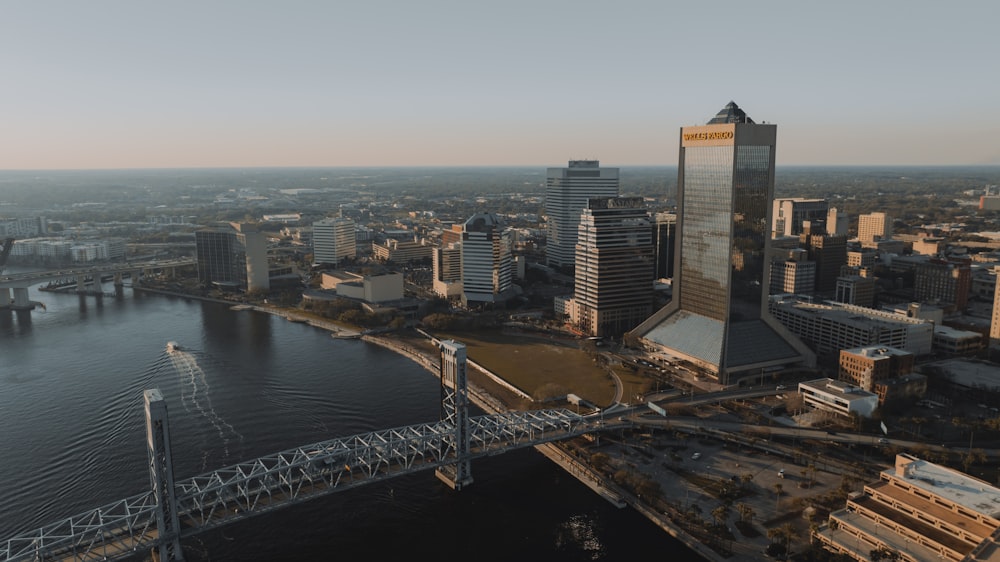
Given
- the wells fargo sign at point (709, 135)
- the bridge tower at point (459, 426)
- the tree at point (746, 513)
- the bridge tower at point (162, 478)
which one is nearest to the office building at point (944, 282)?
the wells fargo sign at point (709, 135)

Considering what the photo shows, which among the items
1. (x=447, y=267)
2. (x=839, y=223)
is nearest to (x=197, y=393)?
(x=447, y=267)

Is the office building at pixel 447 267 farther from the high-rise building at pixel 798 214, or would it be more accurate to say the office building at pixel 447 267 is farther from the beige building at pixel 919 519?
the beige building at pixel 919 519

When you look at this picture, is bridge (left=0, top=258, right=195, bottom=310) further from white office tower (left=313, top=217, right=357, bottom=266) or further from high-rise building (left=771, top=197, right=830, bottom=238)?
high-rise building (left=771, top=197, right=830, bottom=238)

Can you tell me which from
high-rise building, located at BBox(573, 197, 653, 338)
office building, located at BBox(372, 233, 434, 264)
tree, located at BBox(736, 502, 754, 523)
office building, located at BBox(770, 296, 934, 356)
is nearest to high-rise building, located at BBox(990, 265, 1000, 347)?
office building, located at BBox(770, 296, 934, 356)

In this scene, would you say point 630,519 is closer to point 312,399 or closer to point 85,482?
point 312,399

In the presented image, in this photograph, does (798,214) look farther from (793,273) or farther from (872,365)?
(872,365)
